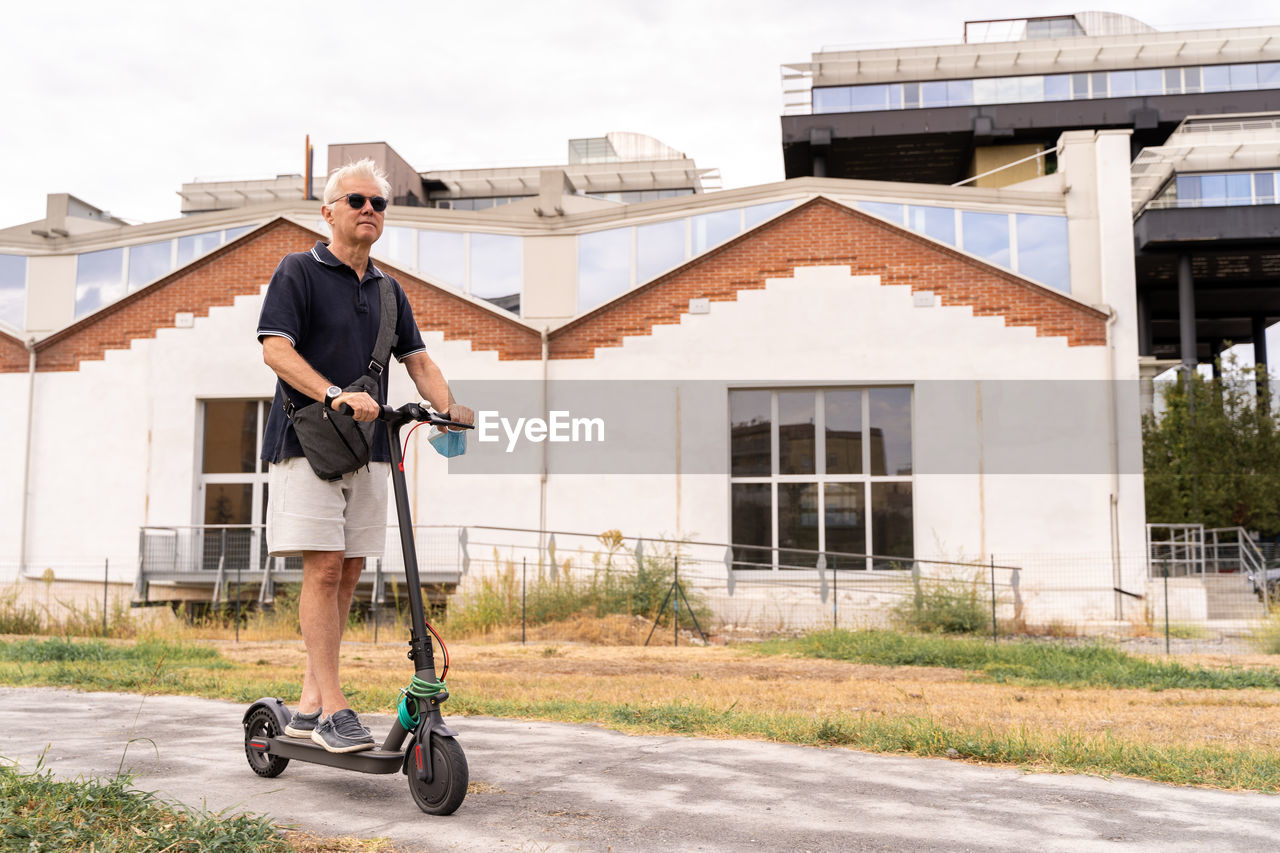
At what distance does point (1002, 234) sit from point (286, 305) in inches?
636

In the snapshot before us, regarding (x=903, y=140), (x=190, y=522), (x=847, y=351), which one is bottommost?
(x=190, y=522)

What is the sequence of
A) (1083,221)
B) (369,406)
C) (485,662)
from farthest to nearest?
1. (1083,221)
2. (485,662)
3. (369,406)

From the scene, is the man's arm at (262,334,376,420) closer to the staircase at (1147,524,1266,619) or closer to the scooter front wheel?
the scooter front wheel

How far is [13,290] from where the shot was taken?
2038 centimetres

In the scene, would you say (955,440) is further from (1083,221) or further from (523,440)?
(523,440)

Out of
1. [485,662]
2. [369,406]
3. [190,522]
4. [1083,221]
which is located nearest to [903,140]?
[1083,221]

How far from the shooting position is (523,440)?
16812 millimetres

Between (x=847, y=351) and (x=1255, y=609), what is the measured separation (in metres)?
7.30

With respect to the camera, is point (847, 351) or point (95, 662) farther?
point (847, 351)

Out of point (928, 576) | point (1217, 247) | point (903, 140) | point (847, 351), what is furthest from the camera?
point (903, 140)

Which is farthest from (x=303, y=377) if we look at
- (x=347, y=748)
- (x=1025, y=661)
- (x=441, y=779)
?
(x=1025, y=661)

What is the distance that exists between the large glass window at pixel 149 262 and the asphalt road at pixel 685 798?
16.7m

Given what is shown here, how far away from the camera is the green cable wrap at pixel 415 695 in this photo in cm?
344

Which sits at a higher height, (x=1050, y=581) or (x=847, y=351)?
(x=847, y=351)
